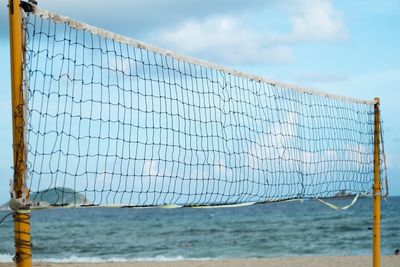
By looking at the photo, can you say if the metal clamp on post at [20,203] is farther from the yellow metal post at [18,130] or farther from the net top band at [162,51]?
the net top band at [162,51]

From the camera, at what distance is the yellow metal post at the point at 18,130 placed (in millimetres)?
4215

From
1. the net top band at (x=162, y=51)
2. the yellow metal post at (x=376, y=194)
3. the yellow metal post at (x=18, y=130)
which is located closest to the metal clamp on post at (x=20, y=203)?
the yellow metal post at (x=18, y=130)

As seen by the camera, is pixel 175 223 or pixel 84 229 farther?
pixel 175 223

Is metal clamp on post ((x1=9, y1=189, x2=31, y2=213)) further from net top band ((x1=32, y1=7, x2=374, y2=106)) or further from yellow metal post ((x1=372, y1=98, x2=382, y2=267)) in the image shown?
yellow metal post ((x1=372, y1=98, x2=382, y2=267))

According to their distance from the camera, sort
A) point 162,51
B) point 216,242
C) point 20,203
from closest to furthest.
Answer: point 20,203, point 162,51, point 216,242

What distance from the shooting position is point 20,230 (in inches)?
167

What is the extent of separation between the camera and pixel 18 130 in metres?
4.25

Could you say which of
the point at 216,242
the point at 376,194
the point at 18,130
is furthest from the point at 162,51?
the point at 216,242

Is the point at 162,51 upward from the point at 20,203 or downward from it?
upward

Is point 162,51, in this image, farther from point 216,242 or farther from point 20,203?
point 216,242

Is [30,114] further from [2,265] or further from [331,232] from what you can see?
[331,232]

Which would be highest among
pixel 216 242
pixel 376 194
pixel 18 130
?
pixel 18 130

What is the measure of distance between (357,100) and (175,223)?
115 feet

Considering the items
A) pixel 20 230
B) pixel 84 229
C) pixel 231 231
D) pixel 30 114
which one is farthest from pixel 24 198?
pixel 84 229
